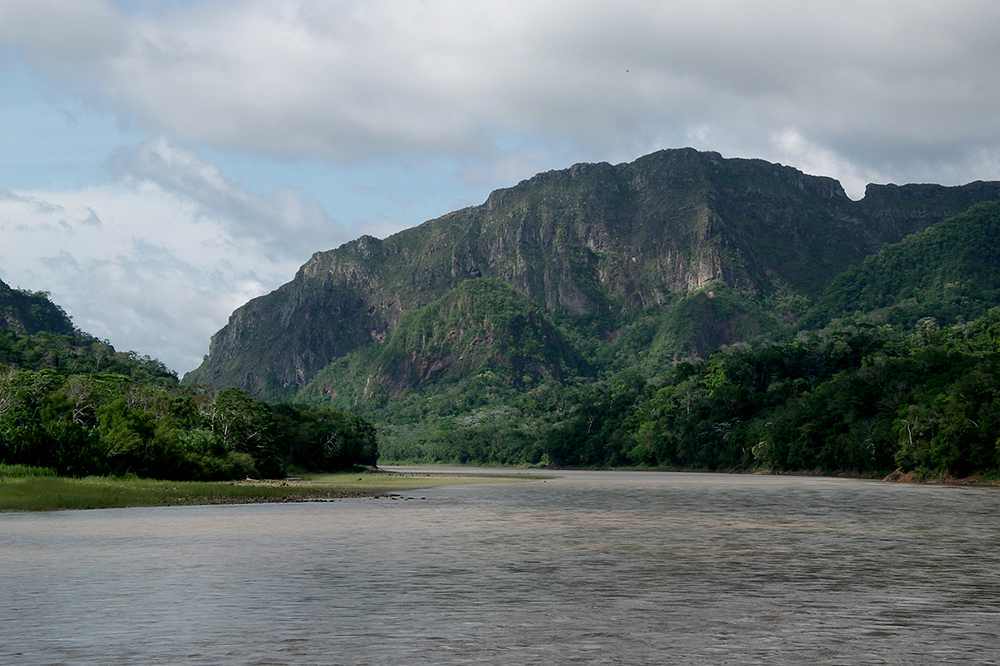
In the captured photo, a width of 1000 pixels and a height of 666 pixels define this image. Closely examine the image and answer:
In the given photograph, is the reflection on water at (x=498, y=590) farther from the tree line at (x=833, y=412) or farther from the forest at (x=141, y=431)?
the tree line at (x=833, y=412)

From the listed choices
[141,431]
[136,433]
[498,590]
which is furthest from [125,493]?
[498,590]

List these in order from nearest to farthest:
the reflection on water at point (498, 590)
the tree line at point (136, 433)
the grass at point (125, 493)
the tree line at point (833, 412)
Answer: the reflection on water at point (498, 590) → the grass at point (125, 493) → the tree line at point (136, 433) → the tree line at point (833, 412)

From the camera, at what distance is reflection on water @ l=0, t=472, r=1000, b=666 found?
1864cm

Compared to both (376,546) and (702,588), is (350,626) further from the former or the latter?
(376,546)

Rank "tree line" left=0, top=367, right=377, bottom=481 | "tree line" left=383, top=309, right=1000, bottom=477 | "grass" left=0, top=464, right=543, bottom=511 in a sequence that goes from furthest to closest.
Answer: "tree line" left=383, top=309, right=1000, bottom=477 → "tree line" left=0, top=367, right=377, bottom=481 → "grass" left=0, top=464, right=543, bottom=511

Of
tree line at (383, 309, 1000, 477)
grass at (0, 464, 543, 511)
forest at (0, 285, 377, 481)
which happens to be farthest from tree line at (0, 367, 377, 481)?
tree line at (383, 309, 1000, 477)

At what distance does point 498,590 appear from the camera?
26.5 m

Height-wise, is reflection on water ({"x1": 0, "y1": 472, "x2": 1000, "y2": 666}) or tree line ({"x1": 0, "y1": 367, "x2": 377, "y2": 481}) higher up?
tree line ({"x1": 0, "y1": 367, "x2": 377, "y2": 481})

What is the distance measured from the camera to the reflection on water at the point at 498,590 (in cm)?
1864

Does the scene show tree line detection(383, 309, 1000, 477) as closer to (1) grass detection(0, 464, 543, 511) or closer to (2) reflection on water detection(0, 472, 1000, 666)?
(2) reflection on water detection(0, 472, 1000, 666)

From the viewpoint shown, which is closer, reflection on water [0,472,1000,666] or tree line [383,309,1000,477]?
reflection on water [0,472,1000,666]

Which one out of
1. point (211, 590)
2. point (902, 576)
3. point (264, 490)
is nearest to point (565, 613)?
point (211, 590)

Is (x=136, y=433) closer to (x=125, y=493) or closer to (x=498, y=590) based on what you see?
(x=125, y=493)

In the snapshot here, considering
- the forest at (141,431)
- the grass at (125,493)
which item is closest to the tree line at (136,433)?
the forest at (141,431)
